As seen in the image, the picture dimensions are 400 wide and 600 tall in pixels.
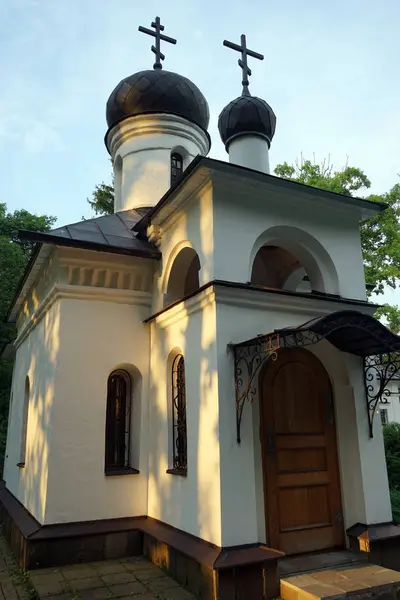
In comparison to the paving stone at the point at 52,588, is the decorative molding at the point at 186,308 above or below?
above

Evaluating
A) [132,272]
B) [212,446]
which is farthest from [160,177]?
[212,446]

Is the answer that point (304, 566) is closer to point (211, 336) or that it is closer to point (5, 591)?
point (211, 336)

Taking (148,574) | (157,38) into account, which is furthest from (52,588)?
(157,38)

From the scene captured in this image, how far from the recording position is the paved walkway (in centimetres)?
477

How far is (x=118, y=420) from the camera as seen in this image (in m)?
6.94

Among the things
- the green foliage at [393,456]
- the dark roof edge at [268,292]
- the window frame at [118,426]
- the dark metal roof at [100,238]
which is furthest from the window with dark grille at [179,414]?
the green foliage at [393,456]

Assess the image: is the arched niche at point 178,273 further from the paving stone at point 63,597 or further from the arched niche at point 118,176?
the arched niche at point 118,176

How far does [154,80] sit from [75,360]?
668 centimetres

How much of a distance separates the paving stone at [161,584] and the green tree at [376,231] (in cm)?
1146

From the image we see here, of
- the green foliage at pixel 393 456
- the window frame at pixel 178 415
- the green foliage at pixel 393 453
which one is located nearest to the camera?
the window frame at pixel 178 415

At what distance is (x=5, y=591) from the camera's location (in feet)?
16.8

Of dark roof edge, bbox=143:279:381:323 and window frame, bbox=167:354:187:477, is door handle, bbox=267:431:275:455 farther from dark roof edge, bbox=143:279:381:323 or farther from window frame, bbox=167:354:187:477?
dark roof edge, bbox=143:279:381:323

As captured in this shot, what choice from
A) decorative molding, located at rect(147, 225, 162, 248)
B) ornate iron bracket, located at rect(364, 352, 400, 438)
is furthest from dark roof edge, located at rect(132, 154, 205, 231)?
ornate iron bracket, located at rect(364, 352, 400, 438)

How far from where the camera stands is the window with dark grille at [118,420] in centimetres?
684
